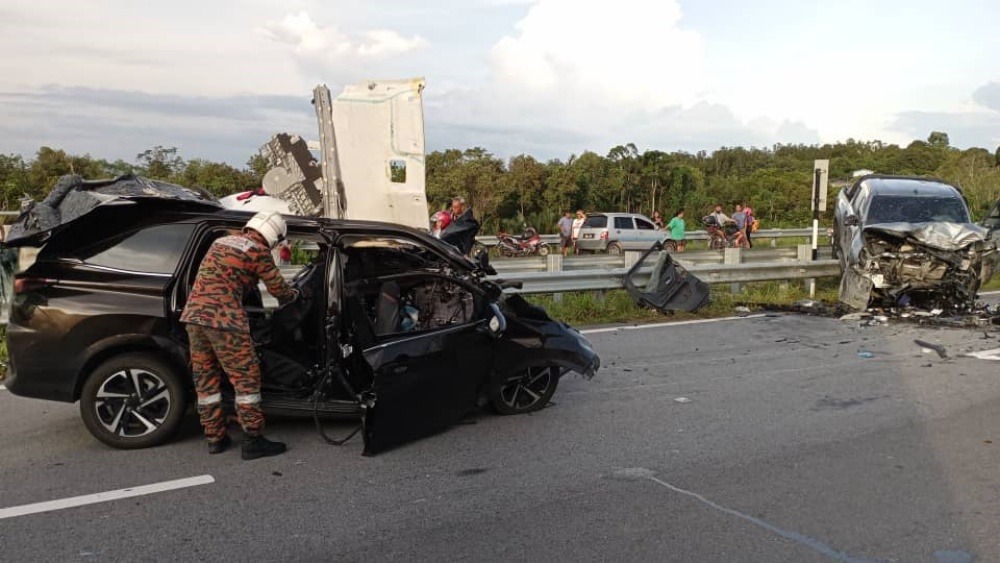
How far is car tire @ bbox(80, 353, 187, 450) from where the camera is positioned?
522 cm

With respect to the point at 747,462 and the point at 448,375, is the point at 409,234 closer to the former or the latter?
the point at 448,375

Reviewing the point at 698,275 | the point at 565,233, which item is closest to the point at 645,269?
the point at 698,275

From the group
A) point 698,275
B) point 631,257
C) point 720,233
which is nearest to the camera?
point 698,275

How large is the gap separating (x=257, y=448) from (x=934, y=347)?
815cm

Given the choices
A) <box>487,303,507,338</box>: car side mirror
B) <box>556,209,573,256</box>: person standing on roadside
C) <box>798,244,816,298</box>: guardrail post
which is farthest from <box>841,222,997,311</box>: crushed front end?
<box>556,209,573,256</box>: person standing on roadside

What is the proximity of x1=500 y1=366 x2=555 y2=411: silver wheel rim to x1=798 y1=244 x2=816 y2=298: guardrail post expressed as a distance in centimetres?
920

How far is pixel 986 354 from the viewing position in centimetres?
898

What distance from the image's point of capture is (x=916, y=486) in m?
4.87

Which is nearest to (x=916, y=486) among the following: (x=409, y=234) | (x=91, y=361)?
(x=409, y=234)

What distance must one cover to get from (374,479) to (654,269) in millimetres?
8104

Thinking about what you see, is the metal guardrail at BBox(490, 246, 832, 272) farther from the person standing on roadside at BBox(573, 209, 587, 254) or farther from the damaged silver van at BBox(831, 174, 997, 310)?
the person standing on roadside at BBox(573, 209, 587, 254)

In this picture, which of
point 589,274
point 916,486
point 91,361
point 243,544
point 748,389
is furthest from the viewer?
point 589,274

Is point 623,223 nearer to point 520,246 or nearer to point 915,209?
point 520,246

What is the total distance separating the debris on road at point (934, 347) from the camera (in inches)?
356
